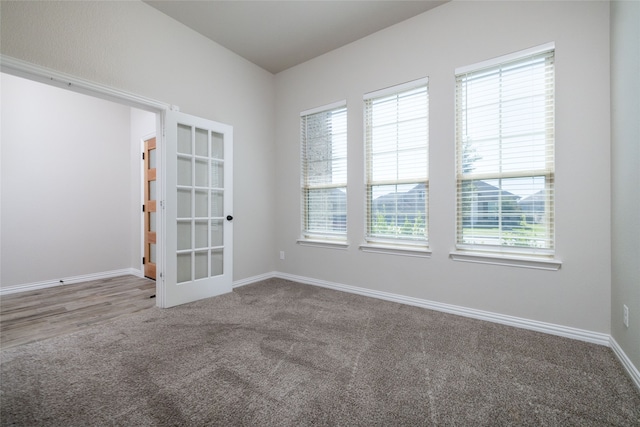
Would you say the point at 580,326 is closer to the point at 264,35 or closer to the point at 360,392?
the point at 360,392

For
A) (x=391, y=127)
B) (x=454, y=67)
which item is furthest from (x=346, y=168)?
(x=454, y=67)

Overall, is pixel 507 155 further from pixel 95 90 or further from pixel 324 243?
pixel 95 90

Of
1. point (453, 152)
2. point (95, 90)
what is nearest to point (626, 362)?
point (453, 152)

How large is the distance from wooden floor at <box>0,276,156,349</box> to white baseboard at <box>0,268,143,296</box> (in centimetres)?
10

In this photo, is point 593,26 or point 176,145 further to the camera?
point 176,145

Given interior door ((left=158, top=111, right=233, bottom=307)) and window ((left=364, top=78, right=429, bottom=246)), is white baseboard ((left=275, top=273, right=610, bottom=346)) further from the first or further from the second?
interior door ((left=158, top=111, right=233, bottom=307))

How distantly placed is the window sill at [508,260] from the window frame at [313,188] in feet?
4.54

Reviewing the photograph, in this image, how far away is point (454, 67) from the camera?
279 cm

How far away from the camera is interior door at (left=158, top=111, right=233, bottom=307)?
9.88 feet

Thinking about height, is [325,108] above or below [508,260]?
above

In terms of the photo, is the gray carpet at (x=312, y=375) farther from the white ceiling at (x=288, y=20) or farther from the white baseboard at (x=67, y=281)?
the white ceiling at (x=288, y=20)

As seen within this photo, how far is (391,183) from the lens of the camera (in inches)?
128

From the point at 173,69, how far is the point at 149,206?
2308mm

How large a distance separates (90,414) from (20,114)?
434 cm
